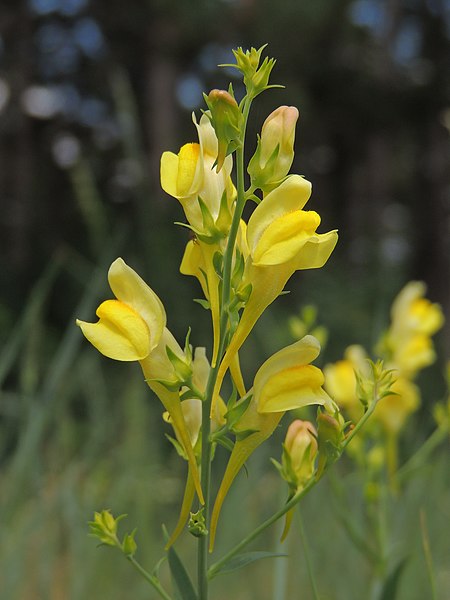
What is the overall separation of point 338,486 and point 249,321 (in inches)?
18.4

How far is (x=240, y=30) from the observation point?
23.0 ft

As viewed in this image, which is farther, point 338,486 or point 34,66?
point 34,66

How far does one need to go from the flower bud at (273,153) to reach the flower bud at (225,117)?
0.02 meters

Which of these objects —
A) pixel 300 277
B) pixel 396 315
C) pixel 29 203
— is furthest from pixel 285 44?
pixel 396 315

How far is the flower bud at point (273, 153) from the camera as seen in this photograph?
57cm

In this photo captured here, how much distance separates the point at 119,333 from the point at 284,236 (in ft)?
0.43

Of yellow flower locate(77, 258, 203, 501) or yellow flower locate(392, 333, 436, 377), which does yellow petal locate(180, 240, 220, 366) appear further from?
yellow flower locate(392, 333, 436, 377)

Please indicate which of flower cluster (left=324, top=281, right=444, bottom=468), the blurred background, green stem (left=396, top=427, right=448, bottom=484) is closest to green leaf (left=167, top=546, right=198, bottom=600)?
green stem (left=396, top=427, right=448, bottom=484)

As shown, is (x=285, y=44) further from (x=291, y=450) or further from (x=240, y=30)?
(x=291, y=450)

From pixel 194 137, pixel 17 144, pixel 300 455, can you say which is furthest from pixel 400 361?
pixel 17 144

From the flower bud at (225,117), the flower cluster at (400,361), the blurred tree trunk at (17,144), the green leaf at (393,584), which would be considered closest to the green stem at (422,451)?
the flower cluster at (400,361)

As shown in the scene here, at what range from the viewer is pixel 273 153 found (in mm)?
567

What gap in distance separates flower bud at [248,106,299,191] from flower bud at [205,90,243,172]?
0.02m

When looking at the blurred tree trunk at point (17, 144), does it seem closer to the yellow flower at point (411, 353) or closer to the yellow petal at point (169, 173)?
the yellow flower at point (411, 353)
